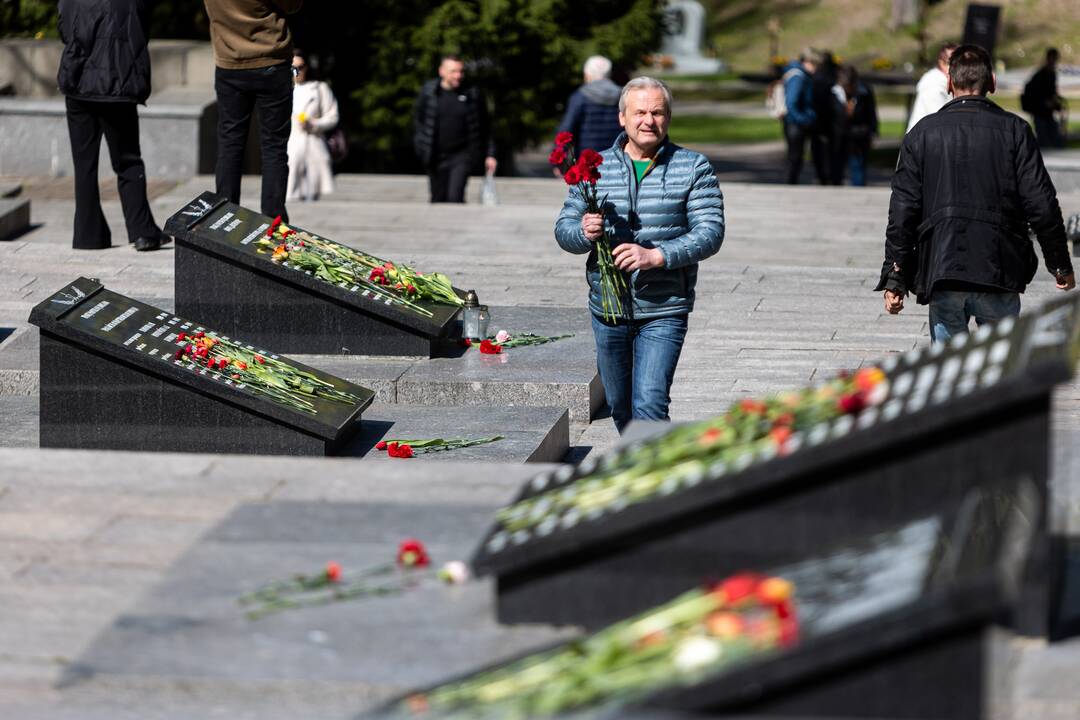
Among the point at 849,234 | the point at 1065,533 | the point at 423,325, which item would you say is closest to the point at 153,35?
the point at 849,234

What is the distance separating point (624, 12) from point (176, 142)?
7832mm

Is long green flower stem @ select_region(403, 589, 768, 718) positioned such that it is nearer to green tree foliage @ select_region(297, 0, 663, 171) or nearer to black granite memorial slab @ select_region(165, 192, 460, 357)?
black granite memorial slab @ select_region(165, 192, 460, 357)

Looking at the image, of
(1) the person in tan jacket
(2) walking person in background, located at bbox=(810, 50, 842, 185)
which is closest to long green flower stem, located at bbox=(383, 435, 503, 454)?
(1) the person in tan jacket

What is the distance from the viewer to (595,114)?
14438mm

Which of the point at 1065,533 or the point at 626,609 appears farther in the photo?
the point at 1065,533

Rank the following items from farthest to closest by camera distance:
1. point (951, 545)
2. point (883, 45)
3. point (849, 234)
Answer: point (883, 45), point (849, 234), point (951, 545)

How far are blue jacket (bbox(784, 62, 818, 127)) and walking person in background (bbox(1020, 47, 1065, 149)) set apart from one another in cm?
775

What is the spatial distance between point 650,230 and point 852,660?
154 inches

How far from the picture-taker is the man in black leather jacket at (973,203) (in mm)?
7031

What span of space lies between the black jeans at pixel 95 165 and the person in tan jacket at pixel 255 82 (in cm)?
63

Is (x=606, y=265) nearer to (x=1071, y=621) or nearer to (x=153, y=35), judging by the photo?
(x=1071, y=621)

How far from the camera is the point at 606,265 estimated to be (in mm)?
6809

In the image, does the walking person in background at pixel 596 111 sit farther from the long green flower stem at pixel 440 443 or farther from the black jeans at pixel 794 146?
the long green flower stem at pixel 440 443

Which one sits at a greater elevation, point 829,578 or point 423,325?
point 829,578
